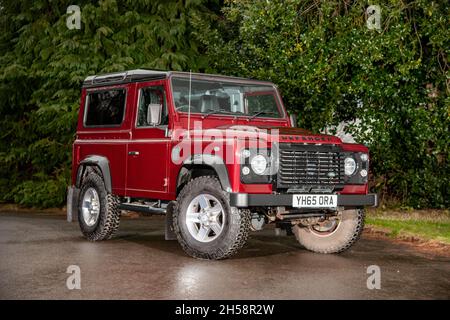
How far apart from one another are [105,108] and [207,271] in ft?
12.8

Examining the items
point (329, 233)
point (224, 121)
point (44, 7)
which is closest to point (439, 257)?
point (329, 233)

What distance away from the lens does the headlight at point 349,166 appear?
8422mm

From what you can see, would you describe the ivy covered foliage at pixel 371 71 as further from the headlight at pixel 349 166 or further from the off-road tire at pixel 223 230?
the off-road tire at pixel 223 230

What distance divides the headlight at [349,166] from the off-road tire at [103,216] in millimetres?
3245

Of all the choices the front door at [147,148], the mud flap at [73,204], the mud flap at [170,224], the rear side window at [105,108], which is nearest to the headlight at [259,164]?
the mud flap at [170,224]

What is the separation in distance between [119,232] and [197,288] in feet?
16.8

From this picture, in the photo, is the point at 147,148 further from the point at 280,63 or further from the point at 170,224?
the point at 280,63

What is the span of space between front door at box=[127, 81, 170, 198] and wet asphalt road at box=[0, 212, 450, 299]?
2.69 ft

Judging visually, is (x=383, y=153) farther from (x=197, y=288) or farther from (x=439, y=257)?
(x=197, y=288)

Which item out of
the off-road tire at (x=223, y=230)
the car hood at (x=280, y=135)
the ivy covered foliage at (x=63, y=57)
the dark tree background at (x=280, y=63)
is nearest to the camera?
the off-road tire at (x=223, y=230)

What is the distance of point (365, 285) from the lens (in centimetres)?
651

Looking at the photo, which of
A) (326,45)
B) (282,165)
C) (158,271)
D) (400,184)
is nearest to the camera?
(158,271)

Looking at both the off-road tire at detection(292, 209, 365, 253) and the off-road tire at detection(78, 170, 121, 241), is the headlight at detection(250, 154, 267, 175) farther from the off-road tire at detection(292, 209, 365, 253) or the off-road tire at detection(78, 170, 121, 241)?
the off-road tire at detection(78, 170, 121, 241)

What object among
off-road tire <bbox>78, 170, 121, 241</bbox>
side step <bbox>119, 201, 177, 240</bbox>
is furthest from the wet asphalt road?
A: side step <bbox>119, 201, 177, 240</bbox>
